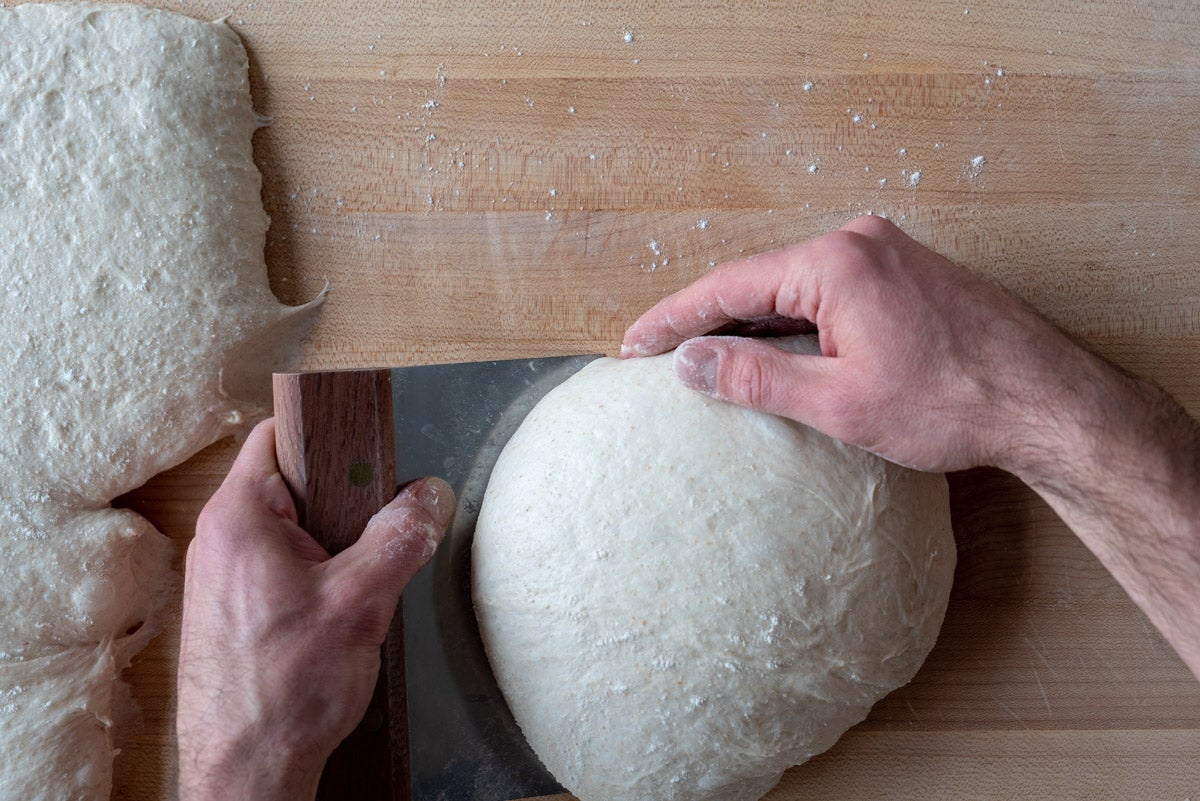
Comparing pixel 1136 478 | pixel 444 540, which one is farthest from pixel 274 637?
pixel 1136 478

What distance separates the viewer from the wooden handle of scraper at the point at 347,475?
101 cm

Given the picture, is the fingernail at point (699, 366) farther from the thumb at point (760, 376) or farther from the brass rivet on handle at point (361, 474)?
the brass rivet on handle at point (361, 474)

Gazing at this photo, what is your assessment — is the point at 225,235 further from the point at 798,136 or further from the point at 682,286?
the point at 798,136

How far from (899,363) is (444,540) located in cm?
64

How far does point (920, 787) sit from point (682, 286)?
32.7 inches

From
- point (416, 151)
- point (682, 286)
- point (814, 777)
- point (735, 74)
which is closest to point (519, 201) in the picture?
point (416, 151)

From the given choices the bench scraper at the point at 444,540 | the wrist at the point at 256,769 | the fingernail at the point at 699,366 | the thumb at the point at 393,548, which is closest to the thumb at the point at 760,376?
the fingernail at the point at 699,366

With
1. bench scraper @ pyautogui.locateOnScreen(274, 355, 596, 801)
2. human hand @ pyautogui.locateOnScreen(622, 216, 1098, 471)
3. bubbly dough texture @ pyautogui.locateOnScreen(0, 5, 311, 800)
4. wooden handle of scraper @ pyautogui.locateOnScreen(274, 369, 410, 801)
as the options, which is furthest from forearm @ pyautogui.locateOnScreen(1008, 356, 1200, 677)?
bubbly dough texture @ pyautogui.locateOnScreen(0, 5, 311, 800)

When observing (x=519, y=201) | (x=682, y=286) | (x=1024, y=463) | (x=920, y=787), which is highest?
(x=519, y=201)

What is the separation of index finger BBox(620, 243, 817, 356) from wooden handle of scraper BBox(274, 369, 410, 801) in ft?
1.21

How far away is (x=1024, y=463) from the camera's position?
3.53ft

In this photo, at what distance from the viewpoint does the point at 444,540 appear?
118 centimetres

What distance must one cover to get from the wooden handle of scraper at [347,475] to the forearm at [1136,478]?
80 centimetres

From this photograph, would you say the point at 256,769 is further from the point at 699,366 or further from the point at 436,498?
the point at 699,366
